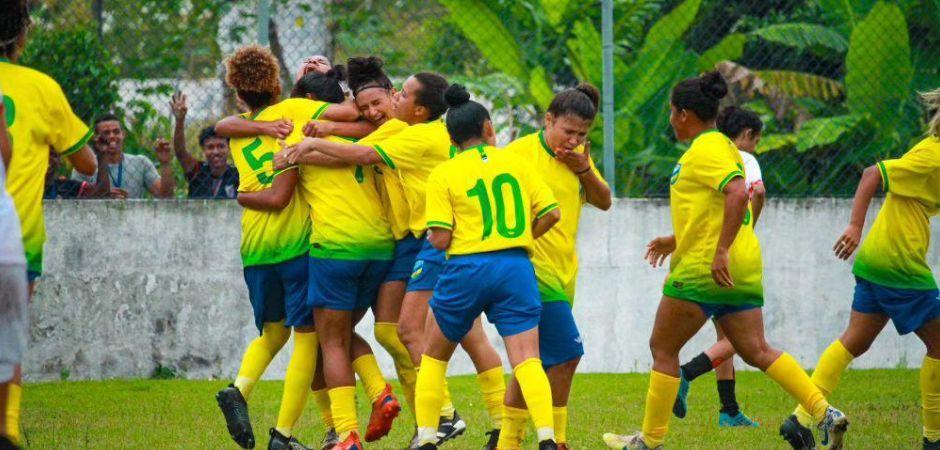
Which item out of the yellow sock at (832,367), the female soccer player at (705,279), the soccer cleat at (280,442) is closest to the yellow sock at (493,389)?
the female soccer player at (705,279)

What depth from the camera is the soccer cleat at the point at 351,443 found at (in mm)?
6629

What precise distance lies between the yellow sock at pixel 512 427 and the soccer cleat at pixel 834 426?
1.48 metres

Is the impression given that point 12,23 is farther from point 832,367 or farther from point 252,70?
point 832,367

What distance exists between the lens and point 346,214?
22.3 feet

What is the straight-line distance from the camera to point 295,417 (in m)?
6.90

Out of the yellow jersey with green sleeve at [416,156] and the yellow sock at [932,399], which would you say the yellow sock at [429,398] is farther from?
the yellow sock at [932,399]

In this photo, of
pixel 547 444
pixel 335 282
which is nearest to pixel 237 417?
pixel 335 282

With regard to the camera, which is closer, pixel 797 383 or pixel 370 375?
pixel 797 383

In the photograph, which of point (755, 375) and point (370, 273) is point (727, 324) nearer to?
point (370, 273)

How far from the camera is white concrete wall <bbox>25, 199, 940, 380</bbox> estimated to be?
10.3 m

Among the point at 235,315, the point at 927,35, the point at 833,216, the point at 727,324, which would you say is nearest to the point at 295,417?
the point at 727,324

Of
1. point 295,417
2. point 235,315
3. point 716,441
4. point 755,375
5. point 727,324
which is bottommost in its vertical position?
point 755,375

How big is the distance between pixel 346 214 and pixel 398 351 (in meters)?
0.85

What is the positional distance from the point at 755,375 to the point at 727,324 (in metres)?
4.03
